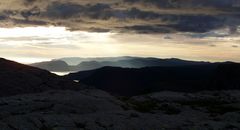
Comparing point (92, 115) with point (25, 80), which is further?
point (25, 80)

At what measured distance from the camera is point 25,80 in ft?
349

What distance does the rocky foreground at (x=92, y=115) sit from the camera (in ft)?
227

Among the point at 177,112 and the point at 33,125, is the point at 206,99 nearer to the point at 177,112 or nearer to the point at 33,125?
the point at 177,112

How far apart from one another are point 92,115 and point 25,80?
3557 cm

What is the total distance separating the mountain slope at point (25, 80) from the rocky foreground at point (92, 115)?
696 centimetres

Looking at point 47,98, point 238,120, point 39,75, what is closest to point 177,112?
point 238,120

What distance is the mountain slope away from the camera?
10331 cm

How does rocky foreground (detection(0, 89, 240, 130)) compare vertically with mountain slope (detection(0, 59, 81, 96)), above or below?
below

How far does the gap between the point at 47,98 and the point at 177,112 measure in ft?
106

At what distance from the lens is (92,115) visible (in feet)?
253

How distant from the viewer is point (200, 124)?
78188mm

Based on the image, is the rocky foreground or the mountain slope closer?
the rocky foreground

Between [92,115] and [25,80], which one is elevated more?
[25,80]

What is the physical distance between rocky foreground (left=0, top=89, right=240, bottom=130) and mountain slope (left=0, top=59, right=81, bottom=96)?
6.96 meters
